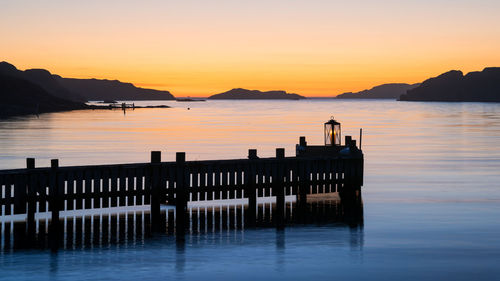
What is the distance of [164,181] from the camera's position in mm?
27719

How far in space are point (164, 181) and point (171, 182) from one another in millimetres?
324

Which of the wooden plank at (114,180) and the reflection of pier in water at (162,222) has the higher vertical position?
the wooden plank at (114,180)

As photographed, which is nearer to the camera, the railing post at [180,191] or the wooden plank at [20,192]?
the wooden plank at [20,192]

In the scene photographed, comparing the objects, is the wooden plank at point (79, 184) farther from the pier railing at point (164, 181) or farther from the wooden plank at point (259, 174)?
the wooden plank at point (259, 174)

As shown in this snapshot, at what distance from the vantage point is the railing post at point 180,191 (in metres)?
27.9

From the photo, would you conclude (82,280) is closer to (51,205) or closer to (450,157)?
(51,205)

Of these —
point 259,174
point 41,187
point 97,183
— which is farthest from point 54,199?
point 259,174

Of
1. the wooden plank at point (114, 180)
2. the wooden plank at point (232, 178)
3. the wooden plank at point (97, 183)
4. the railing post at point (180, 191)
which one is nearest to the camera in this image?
the wooden plank at point (97, 183)

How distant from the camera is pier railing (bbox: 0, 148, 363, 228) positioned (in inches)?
1008

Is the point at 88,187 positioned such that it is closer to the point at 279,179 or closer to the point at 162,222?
the point at 162,222

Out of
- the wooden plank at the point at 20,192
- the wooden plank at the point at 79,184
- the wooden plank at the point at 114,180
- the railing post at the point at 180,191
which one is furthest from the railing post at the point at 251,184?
the wooden plank at the point at 20,192

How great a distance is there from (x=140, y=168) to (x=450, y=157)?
44.2 metres

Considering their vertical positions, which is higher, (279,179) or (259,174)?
(259,174)

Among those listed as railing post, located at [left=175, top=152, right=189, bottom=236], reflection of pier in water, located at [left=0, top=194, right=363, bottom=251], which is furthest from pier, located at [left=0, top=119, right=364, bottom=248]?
reflection of pier in water, located at [left=0, top=194, right=363, bottom=251]
